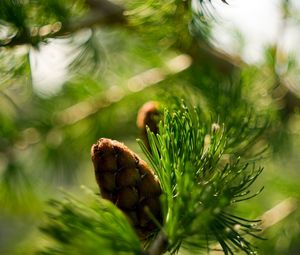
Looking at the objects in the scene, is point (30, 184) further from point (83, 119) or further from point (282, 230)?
point (282, 230)

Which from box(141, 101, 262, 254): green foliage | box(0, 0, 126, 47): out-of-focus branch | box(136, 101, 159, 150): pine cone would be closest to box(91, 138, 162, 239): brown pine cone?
box(141, 101, 262, 254): green foliage

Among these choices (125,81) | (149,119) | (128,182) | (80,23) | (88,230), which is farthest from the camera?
(125,81)

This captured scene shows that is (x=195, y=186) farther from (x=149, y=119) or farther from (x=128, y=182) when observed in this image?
(x=149, y=119)

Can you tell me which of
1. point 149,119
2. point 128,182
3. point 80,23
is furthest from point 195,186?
point 80,23

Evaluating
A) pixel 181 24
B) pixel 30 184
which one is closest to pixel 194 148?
pixel 181 24

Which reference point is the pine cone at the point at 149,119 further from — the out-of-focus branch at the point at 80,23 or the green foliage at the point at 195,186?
the out-of-focus branch at the point at 80,23

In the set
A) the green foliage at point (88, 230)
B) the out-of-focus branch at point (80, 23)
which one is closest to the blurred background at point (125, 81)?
the out-of-focus branch at point (80, 23)

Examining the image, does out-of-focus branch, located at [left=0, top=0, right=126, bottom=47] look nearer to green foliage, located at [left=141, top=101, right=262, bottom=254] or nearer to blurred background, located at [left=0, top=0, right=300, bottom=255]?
blurred background, located at [left=0, top=0, right=300, bottom=255]
